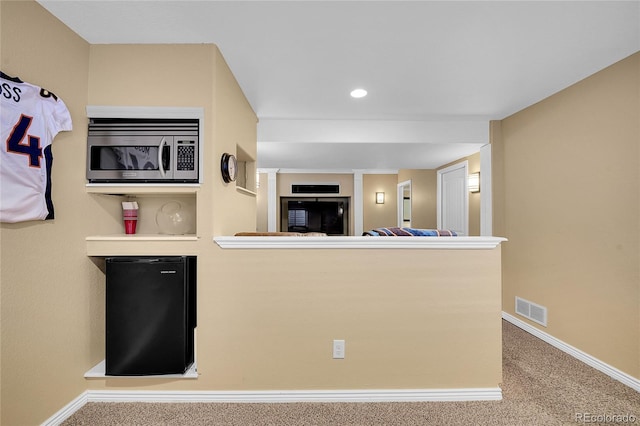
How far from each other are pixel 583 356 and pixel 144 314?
3407 millimetres

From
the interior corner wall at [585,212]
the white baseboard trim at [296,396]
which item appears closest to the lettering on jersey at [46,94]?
the white baseboard trim at [296,396]

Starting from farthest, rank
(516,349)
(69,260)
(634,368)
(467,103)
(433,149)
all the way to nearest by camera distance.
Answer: (433,149), (467,103), (516,349), (634,368), (69,260)

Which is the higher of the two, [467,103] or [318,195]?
[467,103]

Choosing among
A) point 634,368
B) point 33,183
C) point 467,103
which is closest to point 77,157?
point 33,183

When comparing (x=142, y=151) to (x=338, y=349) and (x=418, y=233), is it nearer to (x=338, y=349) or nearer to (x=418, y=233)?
(x=338, y=349)

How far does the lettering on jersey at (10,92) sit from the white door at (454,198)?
4.87 meters

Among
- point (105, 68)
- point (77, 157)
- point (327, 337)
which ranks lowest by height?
point (327, 337)

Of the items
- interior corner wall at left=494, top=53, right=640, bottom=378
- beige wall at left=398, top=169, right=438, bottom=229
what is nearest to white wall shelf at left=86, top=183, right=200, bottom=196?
interior corner wall at left=494, top=53, right=640, bottom=378

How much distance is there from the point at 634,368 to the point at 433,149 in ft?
10.1

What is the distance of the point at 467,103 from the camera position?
120 inches

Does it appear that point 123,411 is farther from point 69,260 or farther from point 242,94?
point 242,94

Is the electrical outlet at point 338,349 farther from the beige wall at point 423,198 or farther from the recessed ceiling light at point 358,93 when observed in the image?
the beige wall at point 423,198

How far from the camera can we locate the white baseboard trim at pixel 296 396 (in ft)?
6.24

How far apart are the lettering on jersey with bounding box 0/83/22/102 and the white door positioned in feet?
16.0
